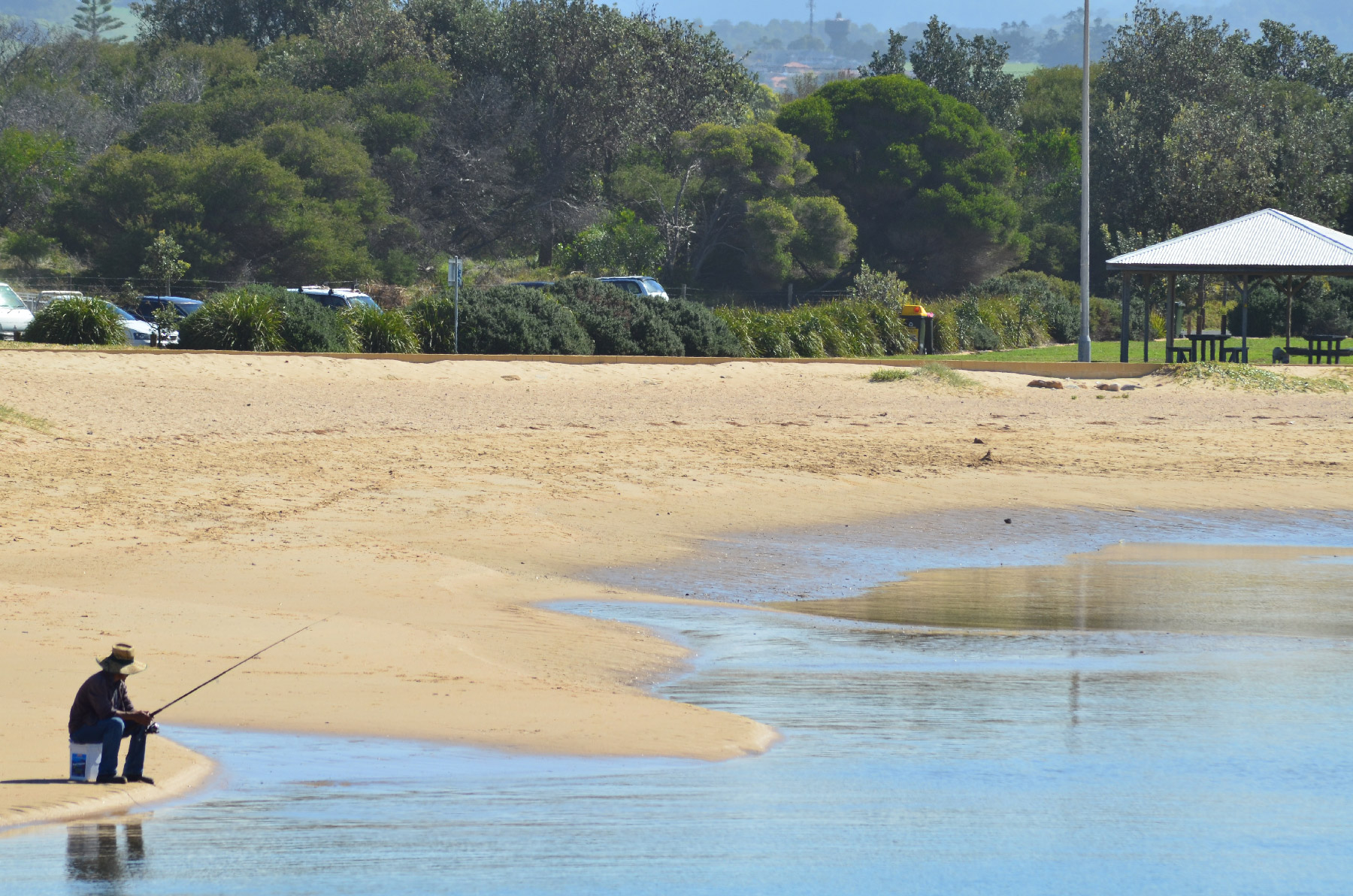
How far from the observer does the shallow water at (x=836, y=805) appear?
6145 millimetres

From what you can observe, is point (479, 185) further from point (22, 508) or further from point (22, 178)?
point (22, 508)

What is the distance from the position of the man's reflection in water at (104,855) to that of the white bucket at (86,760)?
28 centimetres

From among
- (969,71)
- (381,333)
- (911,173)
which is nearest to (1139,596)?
(381,333)

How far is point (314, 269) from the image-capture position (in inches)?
1847

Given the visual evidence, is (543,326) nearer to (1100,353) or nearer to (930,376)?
(930,376)

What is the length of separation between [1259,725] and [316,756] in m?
4.99

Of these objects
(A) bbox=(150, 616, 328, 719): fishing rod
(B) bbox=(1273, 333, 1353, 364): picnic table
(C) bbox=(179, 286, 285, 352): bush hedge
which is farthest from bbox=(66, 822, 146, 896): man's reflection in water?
(B) bbox=(1273, 333, 1353, 364): picnic table

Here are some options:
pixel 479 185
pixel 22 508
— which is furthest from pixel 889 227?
pixel 22 508

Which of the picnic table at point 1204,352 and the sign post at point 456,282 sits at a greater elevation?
the sign post at point 456,282

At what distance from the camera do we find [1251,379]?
26938 millimetres

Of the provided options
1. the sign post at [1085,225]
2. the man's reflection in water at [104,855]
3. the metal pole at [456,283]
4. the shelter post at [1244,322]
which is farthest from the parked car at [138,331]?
the man's reflection in water at [104,855]

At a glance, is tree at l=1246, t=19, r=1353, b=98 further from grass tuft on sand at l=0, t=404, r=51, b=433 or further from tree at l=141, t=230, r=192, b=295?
grass tuft on sand at l=0, t=404, r=51, b=433

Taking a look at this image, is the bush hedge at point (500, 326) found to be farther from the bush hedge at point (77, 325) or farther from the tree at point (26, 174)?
the tree at point (26, 174)

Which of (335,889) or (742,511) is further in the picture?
(742,511)
